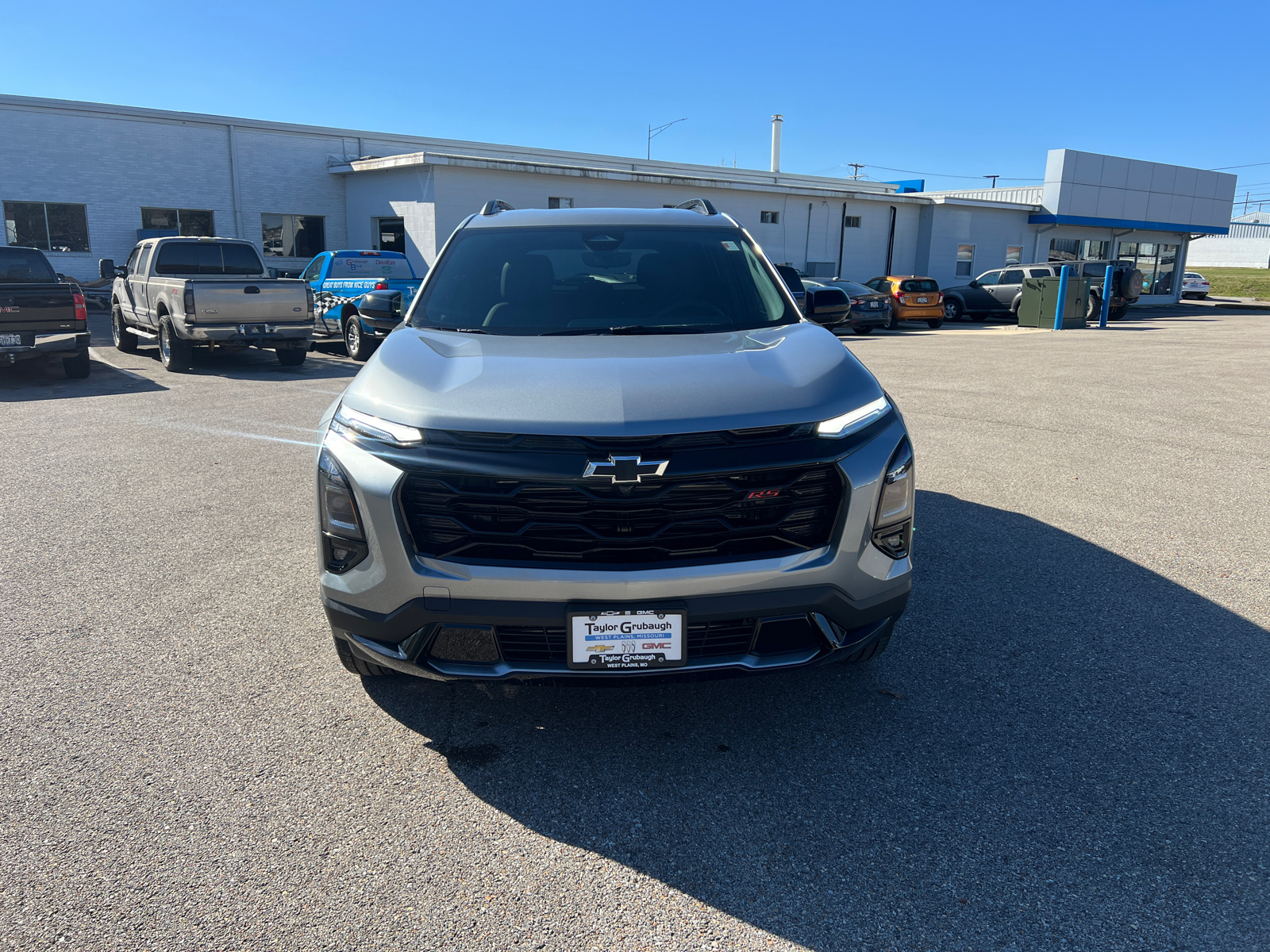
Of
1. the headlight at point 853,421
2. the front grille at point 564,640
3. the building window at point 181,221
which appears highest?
the building window at point 181,221

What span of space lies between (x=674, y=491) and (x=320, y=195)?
26.8 m

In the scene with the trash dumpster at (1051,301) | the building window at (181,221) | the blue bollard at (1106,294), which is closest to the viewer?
the building window at (181,221)

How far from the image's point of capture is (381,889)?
241cm

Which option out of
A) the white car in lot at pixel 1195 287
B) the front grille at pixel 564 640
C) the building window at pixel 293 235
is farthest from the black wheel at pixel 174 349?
the white car in lot at pixel 1195 287

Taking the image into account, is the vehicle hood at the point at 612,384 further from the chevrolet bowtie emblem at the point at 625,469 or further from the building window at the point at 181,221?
the building window at the point at 181,221

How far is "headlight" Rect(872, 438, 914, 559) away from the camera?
288 cm

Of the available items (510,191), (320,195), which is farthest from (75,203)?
(510,191)

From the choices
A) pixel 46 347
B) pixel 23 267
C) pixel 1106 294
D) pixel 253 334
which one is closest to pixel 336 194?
pixel 23 267

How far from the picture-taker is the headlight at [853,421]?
2.81m

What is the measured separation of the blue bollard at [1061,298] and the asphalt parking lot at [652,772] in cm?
2153

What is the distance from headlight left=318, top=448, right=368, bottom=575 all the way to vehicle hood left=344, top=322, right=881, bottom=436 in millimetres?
234

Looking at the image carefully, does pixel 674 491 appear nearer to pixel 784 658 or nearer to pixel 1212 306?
pixel 784 658

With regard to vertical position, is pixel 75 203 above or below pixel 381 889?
above

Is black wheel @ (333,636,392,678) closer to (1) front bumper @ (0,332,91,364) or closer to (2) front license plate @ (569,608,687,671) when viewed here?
(2) front license plate @ (569,608,687,671)
